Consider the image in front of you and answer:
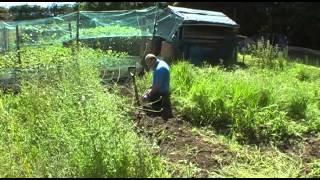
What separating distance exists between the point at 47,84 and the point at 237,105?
265cm

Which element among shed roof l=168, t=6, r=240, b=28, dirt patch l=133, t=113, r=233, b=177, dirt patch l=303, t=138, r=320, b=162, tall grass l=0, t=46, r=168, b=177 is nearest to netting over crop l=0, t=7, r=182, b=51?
shed roof l=168, t=6, r=240, b=28

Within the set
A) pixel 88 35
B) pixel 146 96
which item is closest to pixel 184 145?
pixel 146 96

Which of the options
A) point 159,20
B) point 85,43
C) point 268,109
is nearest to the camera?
point 268,109

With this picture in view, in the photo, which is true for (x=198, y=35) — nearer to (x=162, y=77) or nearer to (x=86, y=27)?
(x=86, y=27)

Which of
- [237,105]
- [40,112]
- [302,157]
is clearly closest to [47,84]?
[40,112]

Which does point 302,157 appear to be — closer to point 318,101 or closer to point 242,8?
point 318,101

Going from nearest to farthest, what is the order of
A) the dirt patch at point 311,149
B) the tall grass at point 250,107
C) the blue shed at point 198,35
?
the dirt patch at point 311,149 → the tall grass at point 250,107 → the blue shed at point 198,35

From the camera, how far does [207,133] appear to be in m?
6.66

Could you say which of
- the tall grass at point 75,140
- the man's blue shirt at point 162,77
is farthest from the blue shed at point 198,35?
the tall grass at point 75,140

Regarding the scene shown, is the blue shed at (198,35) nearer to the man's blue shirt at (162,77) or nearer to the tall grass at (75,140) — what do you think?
the man's blue shirt at (162,77)

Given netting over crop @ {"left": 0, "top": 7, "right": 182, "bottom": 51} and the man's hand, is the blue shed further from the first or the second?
the man's hand

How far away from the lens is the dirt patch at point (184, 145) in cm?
536

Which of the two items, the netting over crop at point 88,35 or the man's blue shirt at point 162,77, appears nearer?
the man's blue shirt at point 162,77

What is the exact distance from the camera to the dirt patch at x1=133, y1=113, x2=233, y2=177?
17.6 ft
